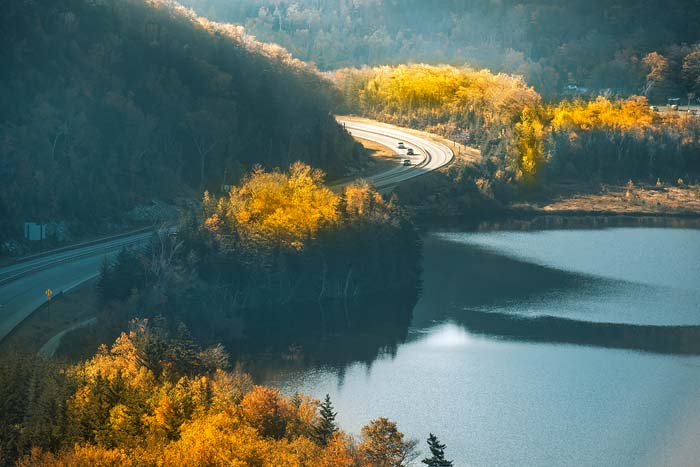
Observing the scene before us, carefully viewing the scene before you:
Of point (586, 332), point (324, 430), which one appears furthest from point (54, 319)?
point (586, 332)

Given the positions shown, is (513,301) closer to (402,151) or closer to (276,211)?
(276,211)

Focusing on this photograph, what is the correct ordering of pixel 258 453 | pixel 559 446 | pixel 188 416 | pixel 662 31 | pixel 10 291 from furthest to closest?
pixel 662 31, pixel 10 291, pixel 559 446, pixel 188 416, pixel 258 453

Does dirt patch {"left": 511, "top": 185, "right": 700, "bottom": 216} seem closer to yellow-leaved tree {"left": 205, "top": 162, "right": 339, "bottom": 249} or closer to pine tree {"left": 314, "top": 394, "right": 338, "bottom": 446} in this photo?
yellow-leaved tree {"left": 205, "top": 162, "right": 339, "bottom": 249}

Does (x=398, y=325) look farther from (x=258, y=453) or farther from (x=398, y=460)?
(x=258, y=453)

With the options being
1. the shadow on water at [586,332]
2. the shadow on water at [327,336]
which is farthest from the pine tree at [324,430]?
the shadow on water at [586,332]

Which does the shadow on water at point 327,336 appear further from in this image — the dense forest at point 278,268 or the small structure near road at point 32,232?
the small structure near road at point 32,232

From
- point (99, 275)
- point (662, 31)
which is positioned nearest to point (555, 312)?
point (99, 275)
